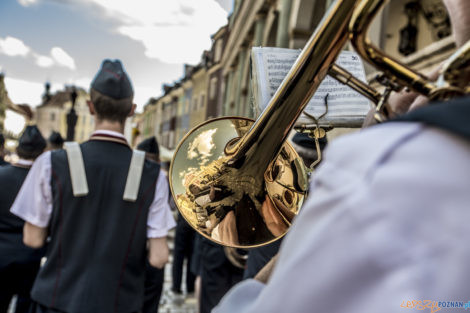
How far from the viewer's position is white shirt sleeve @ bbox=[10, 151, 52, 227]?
2.09 metres

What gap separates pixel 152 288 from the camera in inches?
143

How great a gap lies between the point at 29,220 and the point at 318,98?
163 cm

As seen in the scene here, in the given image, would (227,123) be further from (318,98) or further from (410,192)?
(410,192)

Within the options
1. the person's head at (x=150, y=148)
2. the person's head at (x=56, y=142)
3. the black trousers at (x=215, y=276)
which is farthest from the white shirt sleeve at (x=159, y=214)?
the person's head at (x=56, y=142)

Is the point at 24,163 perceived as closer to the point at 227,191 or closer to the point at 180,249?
the point at 180,249

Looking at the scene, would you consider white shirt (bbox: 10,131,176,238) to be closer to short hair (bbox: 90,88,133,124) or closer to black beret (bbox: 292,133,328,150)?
short hair (bbox: 90,88,133,124)

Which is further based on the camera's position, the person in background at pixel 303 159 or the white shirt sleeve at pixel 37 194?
the white shirt sleeve at pixel 37 194

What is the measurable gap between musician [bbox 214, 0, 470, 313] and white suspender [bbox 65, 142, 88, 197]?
1.90 m

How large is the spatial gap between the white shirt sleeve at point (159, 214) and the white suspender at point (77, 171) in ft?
1.27

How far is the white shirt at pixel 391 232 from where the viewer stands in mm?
373

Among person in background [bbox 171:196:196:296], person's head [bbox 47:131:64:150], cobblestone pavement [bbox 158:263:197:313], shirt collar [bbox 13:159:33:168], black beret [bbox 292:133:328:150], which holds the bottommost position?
cobblestone pavement [bbox 158:263:197:313]

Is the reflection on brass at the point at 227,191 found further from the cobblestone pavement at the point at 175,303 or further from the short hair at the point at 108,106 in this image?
the cobblestone pavement at the point at 175,303

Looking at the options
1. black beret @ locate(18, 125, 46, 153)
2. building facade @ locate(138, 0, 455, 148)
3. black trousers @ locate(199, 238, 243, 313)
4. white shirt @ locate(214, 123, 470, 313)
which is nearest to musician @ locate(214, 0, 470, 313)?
white shirt @ locate(214, 123, 470, 313)

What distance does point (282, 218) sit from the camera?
4.17ft
